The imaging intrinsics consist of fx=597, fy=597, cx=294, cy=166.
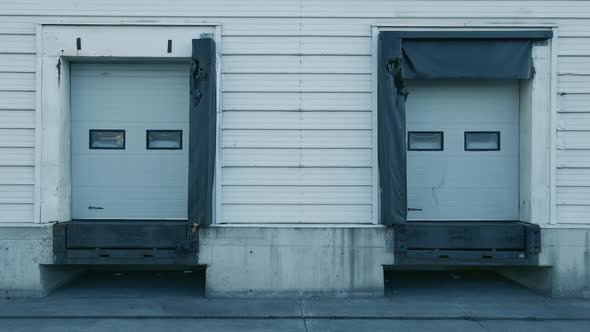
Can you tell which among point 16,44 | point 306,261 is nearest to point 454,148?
point 306,261

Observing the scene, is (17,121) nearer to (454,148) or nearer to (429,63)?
(429,63)

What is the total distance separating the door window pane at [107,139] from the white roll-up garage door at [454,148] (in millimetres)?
4834

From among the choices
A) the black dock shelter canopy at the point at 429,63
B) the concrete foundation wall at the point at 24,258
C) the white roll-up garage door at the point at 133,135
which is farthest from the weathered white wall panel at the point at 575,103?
the concrete foundation wall at the point at 24,258

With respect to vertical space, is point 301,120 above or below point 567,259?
above

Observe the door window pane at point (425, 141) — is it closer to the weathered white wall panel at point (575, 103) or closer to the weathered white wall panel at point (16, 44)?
the weathered white wall panel at point (575, 103)

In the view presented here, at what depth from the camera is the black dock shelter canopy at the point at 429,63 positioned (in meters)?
9.38

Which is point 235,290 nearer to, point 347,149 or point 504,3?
point 347,149

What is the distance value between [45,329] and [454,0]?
7.79 metres

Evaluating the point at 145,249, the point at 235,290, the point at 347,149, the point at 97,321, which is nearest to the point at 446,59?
the point at 347,149

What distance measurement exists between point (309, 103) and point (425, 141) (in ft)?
6.92

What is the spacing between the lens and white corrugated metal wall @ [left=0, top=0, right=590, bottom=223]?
959 centimetres

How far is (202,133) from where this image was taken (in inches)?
364

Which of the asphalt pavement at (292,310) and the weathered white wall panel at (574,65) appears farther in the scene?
the weathered white wall panel at (574,65)

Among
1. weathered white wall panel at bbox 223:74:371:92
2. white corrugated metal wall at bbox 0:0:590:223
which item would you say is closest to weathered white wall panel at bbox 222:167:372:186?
white corrugated metal wall at bbox 0:0:590:223
